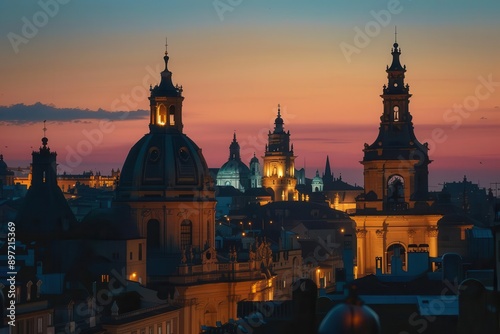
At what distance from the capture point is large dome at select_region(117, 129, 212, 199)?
106 m

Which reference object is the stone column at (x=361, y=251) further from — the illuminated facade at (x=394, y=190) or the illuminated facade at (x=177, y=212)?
the illuminated facade at (x=177, y=212)

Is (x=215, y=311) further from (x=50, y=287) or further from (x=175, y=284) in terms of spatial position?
(x=50, y=287)

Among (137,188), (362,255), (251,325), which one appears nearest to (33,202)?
(137,188)

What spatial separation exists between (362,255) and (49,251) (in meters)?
25.4

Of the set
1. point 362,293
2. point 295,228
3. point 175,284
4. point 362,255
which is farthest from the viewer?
point 295,228

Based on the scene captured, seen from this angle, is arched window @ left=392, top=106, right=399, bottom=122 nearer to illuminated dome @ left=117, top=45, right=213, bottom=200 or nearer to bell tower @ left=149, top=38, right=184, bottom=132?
illuminated dome @ left=117, top=45, right=213, bottom=200

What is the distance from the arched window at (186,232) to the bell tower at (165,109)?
19.5 feet

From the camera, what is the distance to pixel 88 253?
9831 centimetres

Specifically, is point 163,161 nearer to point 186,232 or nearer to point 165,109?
point 165,109

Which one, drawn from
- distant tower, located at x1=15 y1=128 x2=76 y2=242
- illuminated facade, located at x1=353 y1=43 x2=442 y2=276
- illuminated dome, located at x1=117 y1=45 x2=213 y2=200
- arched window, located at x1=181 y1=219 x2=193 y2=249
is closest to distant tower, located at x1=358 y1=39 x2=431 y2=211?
illuminated facade, located at x1=353 y1=43 x2=442 y2=276

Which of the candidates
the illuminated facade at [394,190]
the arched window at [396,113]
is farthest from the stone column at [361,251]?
the arched window at [396,113]

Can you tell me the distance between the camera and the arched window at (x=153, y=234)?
105 meters

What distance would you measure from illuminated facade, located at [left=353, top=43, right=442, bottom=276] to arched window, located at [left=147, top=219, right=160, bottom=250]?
24.5 metres

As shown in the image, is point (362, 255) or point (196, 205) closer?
point (362, 255)
